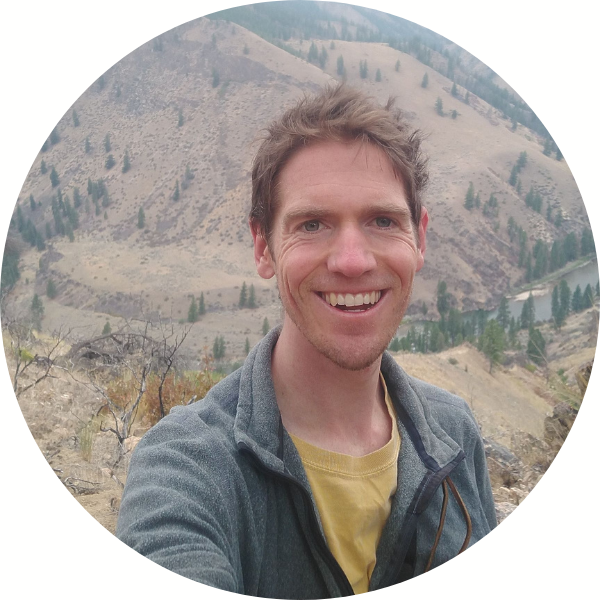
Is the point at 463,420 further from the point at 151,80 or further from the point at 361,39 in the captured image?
the point at 151,80

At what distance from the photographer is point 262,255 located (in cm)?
303

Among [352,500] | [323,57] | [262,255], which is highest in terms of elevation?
[323,57]

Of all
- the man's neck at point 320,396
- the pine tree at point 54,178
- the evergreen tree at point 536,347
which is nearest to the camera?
the man's neck at point 320,396

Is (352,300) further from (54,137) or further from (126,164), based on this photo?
(54,137)

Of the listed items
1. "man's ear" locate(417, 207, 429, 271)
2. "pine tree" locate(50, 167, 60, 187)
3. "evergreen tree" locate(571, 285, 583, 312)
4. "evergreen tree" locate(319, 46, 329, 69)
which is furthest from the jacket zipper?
"evergreen tree" locate(319, 46, 329, 69)

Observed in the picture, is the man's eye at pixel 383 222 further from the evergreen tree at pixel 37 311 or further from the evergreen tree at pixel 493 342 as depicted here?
the evergreen tree at pixel 37 311

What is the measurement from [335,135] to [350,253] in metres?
0.58

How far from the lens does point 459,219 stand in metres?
3.37

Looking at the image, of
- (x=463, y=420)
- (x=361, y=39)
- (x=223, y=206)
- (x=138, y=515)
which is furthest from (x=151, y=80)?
(x=463, y=420)

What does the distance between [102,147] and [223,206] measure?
804 millimetres

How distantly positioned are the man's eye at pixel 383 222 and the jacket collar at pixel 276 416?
841 millimetres

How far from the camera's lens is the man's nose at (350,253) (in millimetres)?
2529

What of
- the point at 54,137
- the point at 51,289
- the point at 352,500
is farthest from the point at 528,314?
the point at 54,137

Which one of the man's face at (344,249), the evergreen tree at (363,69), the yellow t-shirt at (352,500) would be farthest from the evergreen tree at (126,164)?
the yellow t-shirt at (352,500)
